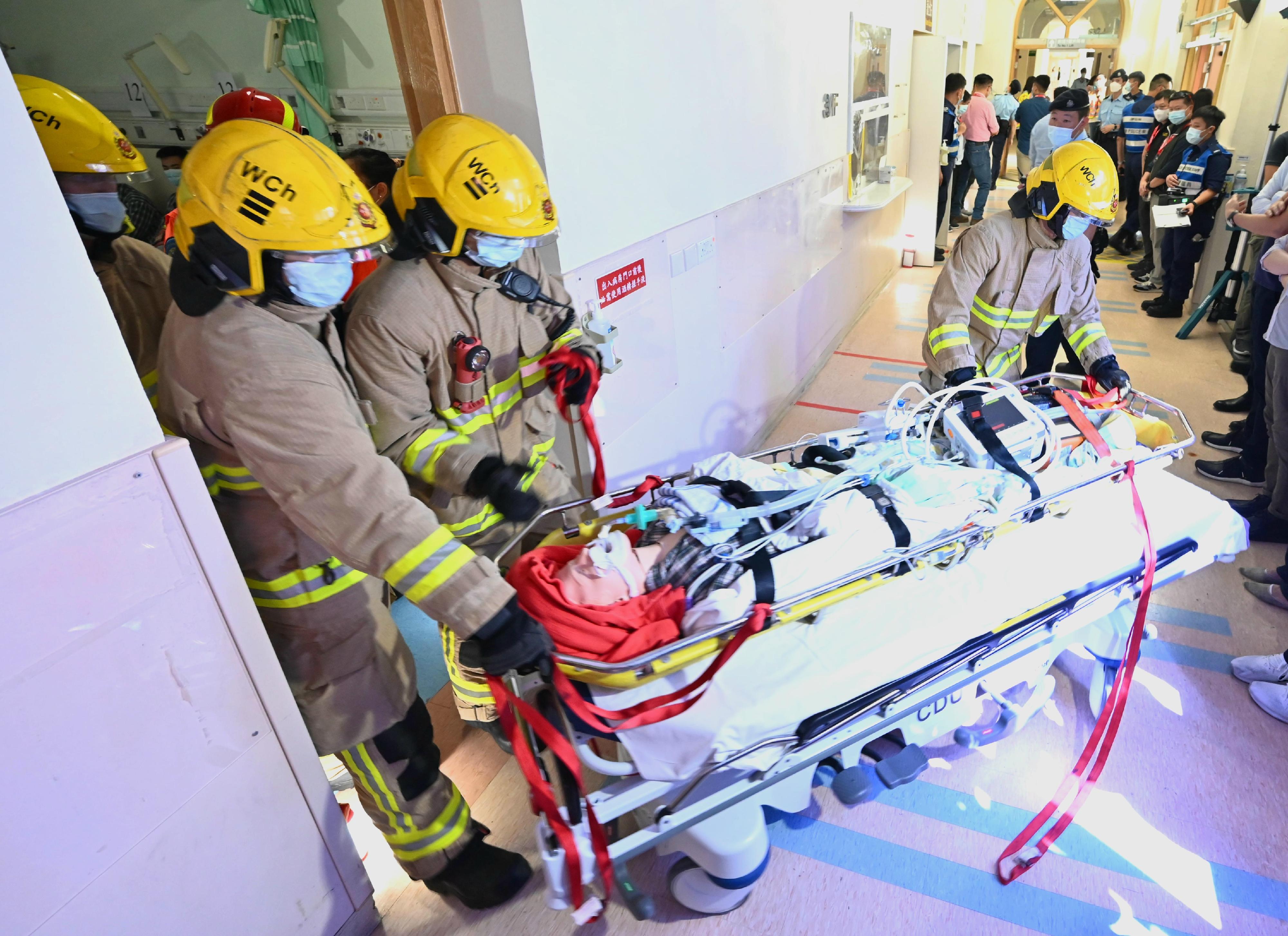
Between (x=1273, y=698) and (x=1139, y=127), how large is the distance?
8.19 m

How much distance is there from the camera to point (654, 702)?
152 centimetres

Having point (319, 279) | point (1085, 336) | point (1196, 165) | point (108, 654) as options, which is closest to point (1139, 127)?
point (1196, 165)

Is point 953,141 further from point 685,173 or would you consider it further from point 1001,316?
point 685,173

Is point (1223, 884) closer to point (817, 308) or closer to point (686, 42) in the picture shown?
point (686, 42)

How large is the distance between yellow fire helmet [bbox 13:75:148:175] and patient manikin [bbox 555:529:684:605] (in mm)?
1645

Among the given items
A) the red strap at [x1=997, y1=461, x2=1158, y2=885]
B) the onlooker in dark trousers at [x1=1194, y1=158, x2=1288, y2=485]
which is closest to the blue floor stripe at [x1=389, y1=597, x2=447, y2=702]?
the red strap at [x1=997, y1=461, x2=1158, y2=885]

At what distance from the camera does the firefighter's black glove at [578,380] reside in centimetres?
210

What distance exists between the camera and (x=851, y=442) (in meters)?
2.41

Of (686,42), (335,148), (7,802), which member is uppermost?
(686,42)

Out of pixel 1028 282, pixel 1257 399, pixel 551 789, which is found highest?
pixel 1028 282

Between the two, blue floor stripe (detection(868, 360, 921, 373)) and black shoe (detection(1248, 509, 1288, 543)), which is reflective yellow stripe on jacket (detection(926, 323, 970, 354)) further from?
blue floor stripe (detection(868, 360, 921, 373))

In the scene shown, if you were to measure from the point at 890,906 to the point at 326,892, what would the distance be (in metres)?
1.41

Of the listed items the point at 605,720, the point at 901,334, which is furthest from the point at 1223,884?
the point at 901,334

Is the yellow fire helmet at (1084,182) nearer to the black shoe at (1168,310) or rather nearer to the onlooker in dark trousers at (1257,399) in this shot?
the onlooker in dark trousers at (1257,399)
